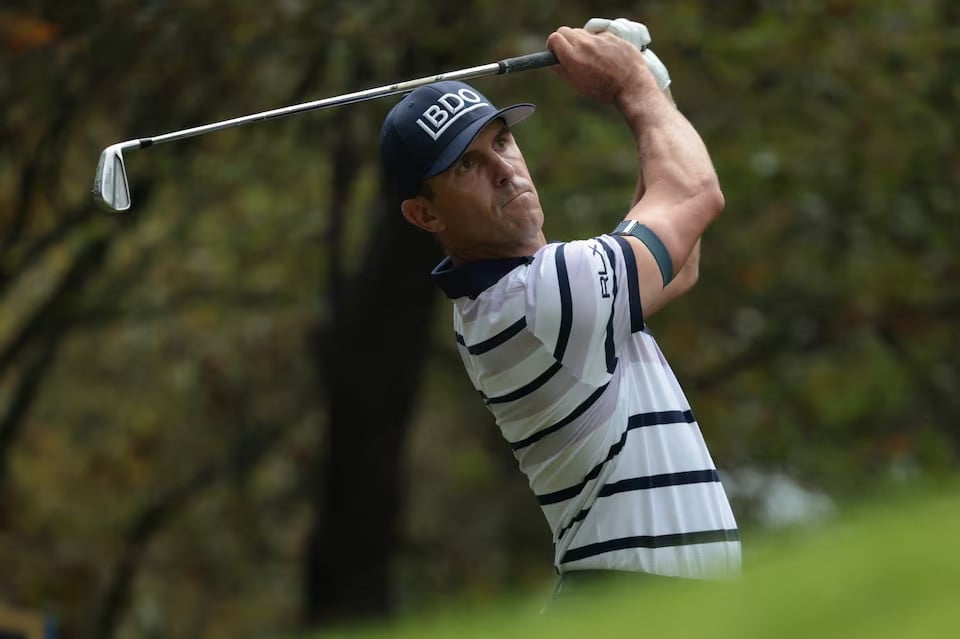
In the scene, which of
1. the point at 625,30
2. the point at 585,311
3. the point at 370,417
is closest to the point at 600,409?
the point at 585,311

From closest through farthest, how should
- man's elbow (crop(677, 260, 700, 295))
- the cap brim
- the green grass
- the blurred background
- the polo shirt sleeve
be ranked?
the green grass < the polo shirt sleeve < the cap brim < man's elbow (crop(677, 260, 700, 295)) < the blurred background

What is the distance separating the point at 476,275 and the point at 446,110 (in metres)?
0.37

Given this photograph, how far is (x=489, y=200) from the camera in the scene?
3508 millimetres

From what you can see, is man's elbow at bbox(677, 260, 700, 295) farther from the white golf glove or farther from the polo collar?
the polo collar

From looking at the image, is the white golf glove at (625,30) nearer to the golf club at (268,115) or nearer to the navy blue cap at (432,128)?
the golf club at (268,115)

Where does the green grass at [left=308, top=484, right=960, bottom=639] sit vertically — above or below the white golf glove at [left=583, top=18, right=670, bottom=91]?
above

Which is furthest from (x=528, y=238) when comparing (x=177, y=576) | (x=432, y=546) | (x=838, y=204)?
(x=177, y=576)

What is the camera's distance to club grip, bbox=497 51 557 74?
12.3ft

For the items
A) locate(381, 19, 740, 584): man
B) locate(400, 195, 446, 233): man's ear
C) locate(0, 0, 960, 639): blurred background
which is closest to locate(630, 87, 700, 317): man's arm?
locate(381, 19, 740, 584): man

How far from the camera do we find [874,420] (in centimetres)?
1147

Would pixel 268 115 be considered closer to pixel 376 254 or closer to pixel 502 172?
pixel 502 172

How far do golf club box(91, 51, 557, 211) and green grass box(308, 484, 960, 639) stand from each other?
8.64 ft

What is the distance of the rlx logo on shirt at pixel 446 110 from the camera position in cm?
351

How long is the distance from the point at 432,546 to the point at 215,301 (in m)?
3.26
